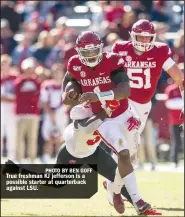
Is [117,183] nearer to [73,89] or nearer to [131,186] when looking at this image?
[131,186]

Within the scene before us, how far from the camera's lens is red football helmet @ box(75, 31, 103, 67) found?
818 cm

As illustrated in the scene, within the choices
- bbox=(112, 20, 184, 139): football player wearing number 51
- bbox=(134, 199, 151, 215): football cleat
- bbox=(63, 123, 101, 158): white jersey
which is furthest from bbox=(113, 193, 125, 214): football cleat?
bbox=(112, 20, 184, 139): football player wearing number 51

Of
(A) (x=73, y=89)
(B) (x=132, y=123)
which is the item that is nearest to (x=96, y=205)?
(B) (x=132, y=123)

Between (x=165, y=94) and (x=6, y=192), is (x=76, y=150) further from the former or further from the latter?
(x=165, y=94)

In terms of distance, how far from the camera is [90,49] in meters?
8.16

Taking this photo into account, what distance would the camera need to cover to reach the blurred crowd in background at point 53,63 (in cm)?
1371

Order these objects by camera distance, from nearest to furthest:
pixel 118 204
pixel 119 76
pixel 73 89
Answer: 1. pixel 119 76
2. pixel 73 89
3. pixel 118 204

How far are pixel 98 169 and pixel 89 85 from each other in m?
1.01

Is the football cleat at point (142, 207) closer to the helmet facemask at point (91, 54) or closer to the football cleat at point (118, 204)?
the football cleat at point (118, 204)

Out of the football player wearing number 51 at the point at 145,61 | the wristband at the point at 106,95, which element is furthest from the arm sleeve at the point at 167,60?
the wristband at the point at 106,95

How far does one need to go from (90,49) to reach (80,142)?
3.38ft

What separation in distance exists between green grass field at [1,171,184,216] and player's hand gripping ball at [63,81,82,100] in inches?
45.1

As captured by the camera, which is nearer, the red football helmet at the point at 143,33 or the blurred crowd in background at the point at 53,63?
the red football helmet at the point at 143,33

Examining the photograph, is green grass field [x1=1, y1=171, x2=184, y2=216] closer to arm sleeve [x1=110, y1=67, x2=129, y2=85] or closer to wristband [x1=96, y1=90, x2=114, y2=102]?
wristband [x1=96, y1=90, x2=114, y2=102]
